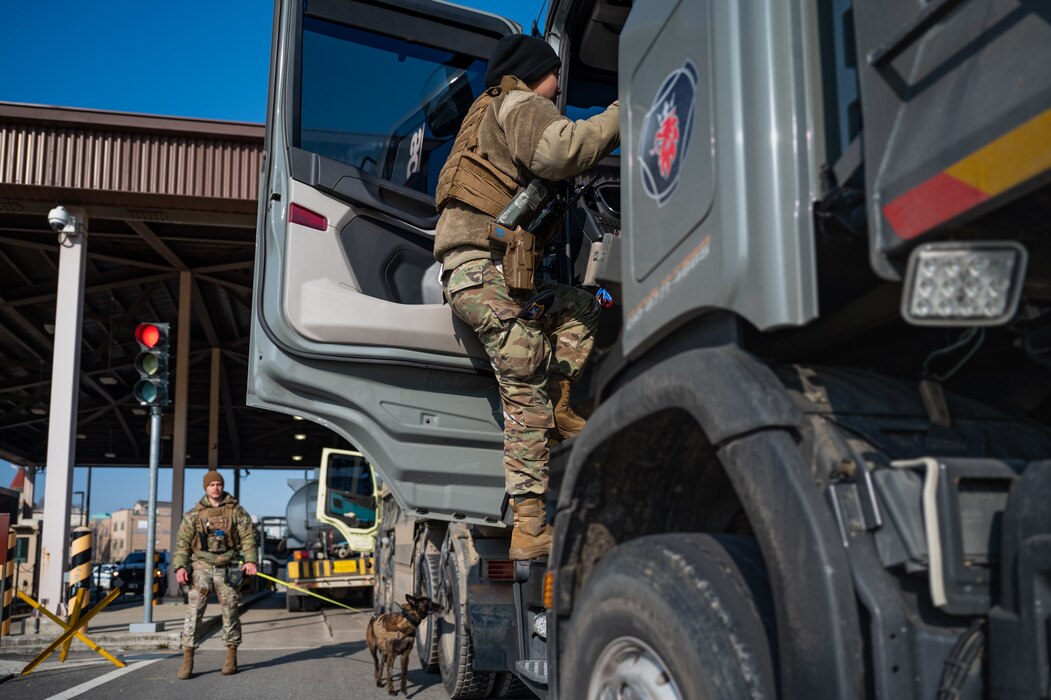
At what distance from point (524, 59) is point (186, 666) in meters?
5.83

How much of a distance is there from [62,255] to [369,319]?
8.95 metres

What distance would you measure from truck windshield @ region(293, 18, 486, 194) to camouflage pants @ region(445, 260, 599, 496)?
102 centimetres

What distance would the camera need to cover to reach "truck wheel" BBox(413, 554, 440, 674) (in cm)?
538

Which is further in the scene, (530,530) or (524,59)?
(524,59)

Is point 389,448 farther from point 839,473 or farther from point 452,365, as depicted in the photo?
point 839,473

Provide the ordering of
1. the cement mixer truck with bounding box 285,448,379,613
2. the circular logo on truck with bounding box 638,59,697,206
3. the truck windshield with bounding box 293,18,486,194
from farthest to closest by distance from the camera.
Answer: the cement mixer truck with bounding box 285,448,379,613 → the truck windshield with bounding box 293,18,486,194 → the circular logo on truck with bounding box 638,59,697,206

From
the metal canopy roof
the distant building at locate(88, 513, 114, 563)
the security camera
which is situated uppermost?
the metal canopy roof

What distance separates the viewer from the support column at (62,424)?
33.5 feet

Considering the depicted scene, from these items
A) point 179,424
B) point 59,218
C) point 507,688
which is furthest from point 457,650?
point 179,424

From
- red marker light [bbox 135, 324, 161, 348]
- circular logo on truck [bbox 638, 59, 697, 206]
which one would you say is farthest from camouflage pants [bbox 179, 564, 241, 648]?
circular logo on truck [bbox 638, 59, 697, 206]

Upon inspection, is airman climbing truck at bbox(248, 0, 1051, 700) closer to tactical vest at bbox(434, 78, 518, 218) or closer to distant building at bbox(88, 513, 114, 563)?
tactical vest at bbox(434, 78, 518, 218)

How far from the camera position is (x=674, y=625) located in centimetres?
174

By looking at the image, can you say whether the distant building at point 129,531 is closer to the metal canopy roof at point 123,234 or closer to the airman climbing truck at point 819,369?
the metal canopy roof at point 123,234

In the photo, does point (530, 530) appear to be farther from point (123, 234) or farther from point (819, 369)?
point (123, 234)
